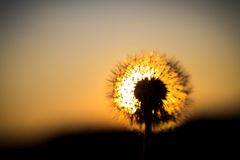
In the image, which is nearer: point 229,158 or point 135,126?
point 135,126

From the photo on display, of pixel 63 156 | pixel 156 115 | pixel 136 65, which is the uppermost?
pixel 136 65

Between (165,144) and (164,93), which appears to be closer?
(164,93)

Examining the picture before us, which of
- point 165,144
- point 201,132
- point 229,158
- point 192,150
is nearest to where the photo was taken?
point 229,158

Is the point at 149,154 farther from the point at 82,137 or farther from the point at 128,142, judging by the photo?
the point at 82,137

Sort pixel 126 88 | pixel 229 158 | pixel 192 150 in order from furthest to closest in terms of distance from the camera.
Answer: pixel 192 150 → pixel 229 158 → pixel 126 88

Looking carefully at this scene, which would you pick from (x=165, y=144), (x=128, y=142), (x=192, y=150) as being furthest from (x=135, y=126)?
(x=128, y=142)

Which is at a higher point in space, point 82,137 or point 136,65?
point 136,65

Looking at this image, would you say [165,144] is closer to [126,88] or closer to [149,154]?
[126,88]

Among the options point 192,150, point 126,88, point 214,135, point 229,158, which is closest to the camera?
point 126,88

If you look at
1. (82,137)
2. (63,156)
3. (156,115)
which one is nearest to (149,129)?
(156,115)
